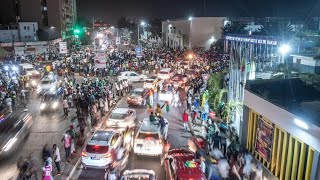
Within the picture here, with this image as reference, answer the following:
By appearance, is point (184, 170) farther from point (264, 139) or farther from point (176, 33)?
point (176, 33)

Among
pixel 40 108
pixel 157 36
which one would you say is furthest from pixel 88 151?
pixel 157 36

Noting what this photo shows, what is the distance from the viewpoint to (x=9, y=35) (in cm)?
6356

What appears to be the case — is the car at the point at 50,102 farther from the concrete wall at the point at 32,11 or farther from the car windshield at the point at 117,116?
the concrete wall at the point at 32,11

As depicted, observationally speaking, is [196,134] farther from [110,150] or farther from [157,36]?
[157,36]

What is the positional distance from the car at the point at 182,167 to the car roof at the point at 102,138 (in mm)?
2604

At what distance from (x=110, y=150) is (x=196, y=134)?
6876 millimetres

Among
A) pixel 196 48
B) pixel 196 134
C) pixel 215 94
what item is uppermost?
pixel 196 48

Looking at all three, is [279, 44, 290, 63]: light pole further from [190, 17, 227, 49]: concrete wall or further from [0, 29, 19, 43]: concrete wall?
[0, 29, 19, 43]: concrete wall

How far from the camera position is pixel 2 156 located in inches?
579

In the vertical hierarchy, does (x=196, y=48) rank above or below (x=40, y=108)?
above

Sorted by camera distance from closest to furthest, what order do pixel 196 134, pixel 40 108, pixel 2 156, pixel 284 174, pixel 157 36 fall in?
pixel 284 174 < pixel 2 156 < pixel 196 134 < pixel 40 108 < pixel 157 36

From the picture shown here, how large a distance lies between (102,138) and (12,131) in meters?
4.79

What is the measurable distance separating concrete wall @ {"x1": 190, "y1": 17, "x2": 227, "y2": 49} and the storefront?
44369 millimetres

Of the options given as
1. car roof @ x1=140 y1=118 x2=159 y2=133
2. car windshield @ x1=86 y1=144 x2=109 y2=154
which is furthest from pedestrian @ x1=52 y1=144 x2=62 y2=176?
car roof @ x1=140 y1=118 x2=159 y2=133
